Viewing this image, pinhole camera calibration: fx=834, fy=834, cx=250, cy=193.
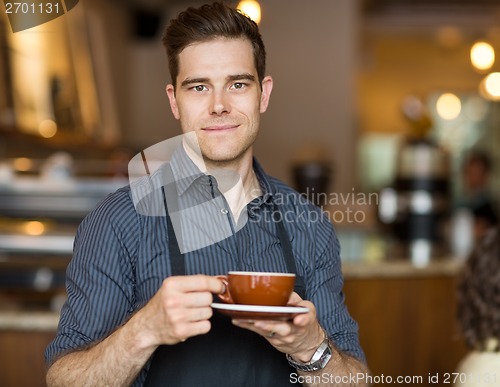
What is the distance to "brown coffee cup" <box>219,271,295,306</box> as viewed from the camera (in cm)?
109

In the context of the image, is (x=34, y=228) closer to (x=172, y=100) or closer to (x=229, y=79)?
(x=172, y=100)

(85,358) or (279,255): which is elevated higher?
(279,255)

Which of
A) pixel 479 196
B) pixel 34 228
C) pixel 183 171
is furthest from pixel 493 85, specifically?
pixel 183 171

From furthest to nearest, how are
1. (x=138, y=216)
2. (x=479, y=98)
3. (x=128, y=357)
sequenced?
(x=479, y=98) → (x=138, y=216) → (x=128, y=357)

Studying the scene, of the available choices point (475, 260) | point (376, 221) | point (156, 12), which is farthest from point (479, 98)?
point (475, 260)

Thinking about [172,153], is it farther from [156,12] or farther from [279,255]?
[156,12]

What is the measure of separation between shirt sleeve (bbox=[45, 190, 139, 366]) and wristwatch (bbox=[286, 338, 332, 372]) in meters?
0.28

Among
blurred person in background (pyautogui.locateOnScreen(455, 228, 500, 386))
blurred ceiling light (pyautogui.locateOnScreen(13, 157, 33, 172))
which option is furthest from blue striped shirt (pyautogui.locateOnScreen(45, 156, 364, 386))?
blurred ceiling light (pyautogui.locateOnScreen(13, 157, 33, 172))

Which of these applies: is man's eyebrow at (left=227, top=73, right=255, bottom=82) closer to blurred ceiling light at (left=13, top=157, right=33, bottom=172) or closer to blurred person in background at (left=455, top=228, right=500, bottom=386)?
blurred person in background at (left=455, top=228, right=500, bottom=386)

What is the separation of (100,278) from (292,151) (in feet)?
13.9

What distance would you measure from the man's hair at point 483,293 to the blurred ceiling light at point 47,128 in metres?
2.66

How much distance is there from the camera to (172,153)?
1385 millimetres

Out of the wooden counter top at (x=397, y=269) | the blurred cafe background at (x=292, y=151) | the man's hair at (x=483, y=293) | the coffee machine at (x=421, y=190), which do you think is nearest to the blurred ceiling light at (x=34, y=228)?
the blurred cafe background at (x=292, y=151)

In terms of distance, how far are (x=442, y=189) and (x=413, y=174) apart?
155mm
